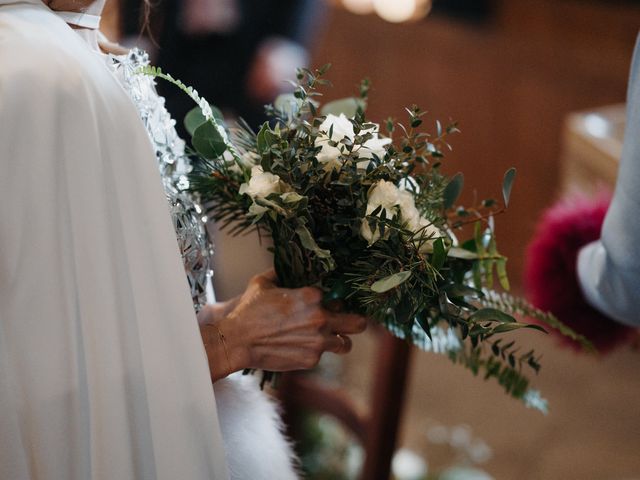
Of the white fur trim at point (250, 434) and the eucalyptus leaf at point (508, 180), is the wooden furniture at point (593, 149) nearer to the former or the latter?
the eucalyptus leaf at point (508, 180)

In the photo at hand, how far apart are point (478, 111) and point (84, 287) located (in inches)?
132

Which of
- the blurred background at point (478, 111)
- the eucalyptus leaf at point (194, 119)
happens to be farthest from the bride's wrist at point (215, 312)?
the blurred background at point (478, 111)

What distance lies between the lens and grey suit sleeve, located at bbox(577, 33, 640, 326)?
1188 millimetres

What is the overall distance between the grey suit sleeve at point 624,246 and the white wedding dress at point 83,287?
0.70 meters

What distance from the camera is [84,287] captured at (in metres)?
0.89

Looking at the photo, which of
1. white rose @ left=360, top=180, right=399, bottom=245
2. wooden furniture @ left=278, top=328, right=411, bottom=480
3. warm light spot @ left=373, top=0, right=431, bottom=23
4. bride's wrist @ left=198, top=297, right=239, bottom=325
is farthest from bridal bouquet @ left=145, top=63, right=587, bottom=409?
warm light spot @ left=373, top=0, right=431, bottom=23

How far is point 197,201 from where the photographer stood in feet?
4.17

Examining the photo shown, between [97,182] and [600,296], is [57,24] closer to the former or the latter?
[97,182]

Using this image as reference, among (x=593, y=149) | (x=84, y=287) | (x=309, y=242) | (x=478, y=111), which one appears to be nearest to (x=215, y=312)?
(x=309, y=242)

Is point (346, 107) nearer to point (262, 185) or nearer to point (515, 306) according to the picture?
point (262, 185)

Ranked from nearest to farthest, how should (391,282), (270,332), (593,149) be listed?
(391,282), (270,332), (593,149)

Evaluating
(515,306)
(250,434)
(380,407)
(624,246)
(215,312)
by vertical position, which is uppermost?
(624,246)

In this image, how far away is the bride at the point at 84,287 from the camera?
2.83ft

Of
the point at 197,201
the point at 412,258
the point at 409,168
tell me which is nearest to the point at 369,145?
the point at 409,168
